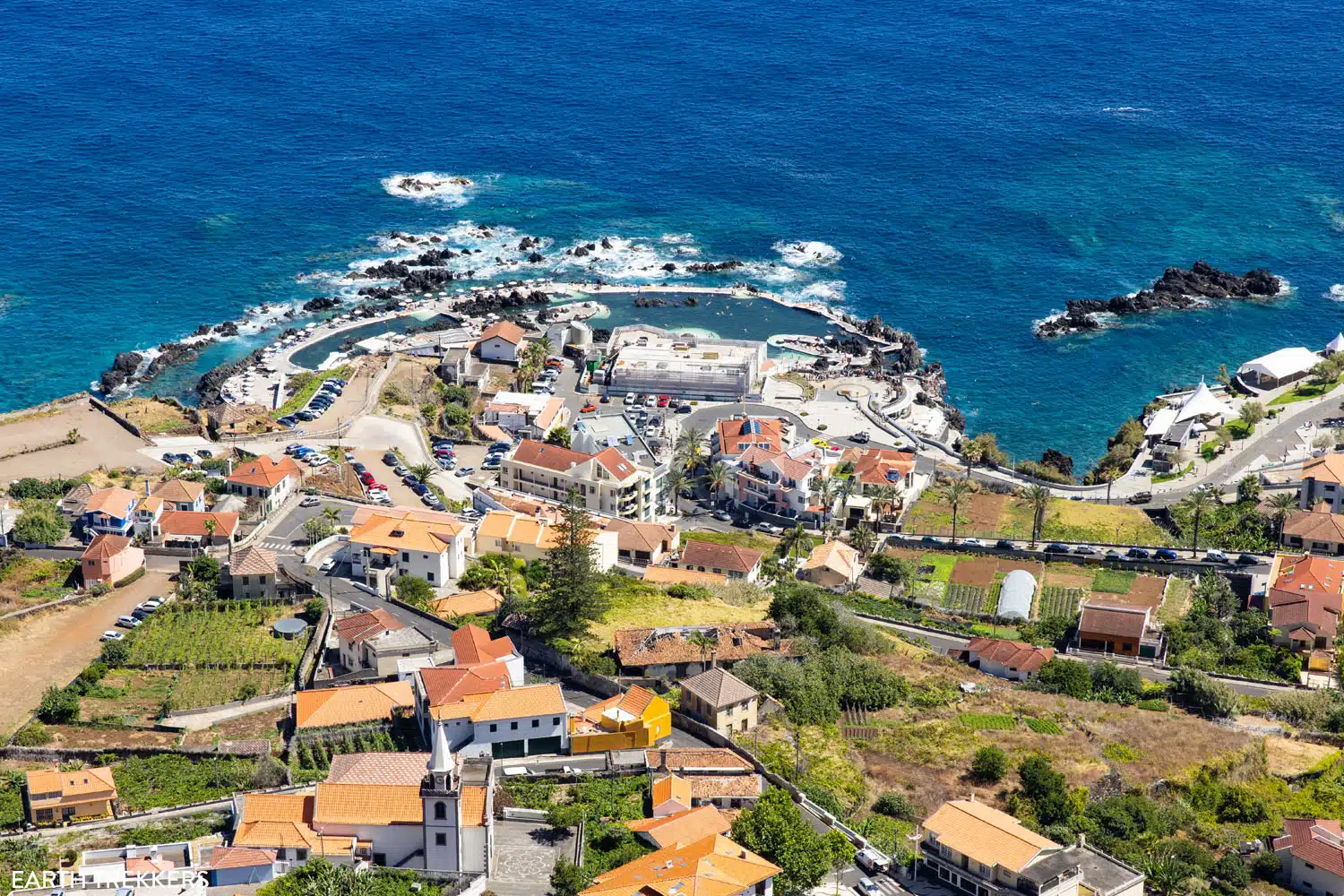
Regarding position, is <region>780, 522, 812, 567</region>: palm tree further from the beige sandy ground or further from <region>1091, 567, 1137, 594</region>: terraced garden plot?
the beige sandy ground

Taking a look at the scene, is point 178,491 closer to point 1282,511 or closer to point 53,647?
point 53,647

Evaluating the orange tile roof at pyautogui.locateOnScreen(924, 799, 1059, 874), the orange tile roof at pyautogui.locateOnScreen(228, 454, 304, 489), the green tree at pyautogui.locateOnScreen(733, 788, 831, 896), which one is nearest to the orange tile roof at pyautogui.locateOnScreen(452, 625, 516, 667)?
the green tree at pyautogui.locateOnScreen(733, 788, 831, 896)

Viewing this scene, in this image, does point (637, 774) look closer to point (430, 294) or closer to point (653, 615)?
point (653, 615)

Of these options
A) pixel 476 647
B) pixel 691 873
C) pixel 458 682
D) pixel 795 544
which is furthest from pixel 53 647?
pixel 795 544

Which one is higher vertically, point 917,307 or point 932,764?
point 917,307

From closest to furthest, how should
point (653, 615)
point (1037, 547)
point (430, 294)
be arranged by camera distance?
point (653, 615), point (1037, 547), point (430, 294)

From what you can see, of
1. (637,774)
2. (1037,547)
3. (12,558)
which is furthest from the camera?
(1037,547)

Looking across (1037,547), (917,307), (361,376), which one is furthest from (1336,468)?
(361,376)
